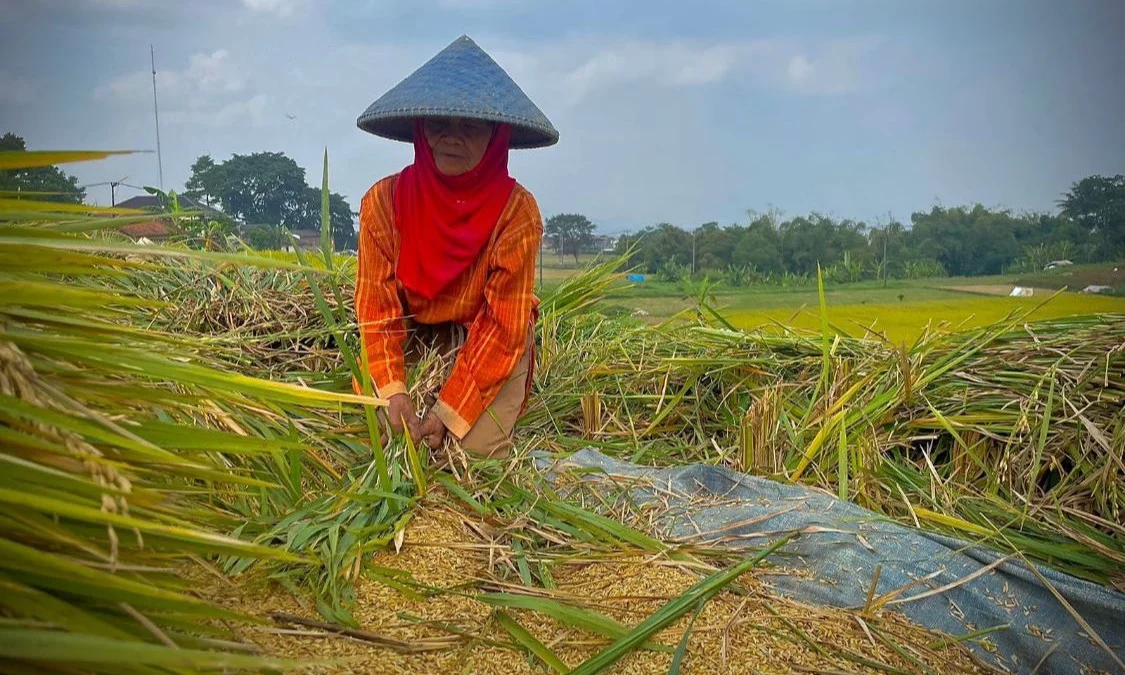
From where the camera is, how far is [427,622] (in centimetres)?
180

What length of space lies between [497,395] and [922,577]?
4.65 feet

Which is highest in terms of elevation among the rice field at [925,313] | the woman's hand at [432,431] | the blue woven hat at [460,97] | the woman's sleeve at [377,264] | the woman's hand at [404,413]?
the blue woven hat at [460,97]

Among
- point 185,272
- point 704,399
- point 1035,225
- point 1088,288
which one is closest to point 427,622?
point 704,399

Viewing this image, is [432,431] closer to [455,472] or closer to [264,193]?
[455,472]

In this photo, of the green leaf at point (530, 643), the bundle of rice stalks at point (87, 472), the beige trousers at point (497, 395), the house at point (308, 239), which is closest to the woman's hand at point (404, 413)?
the beige trousers at point (497, 395)

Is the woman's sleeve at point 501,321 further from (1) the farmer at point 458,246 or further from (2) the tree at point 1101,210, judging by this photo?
(2) the tree at point 1101,210

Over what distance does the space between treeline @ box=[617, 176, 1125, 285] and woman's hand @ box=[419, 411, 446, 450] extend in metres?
1.78

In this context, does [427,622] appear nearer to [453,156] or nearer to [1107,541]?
[453,156]

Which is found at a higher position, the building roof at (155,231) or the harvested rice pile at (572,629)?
the building roof at (155,231)

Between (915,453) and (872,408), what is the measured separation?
0.73 ft

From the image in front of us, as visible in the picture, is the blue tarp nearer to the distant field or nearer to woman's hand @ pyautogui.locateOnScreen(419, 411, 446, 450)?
woman's hand @ pyautogui.locateOnScreen(419, 411, 446, 450)

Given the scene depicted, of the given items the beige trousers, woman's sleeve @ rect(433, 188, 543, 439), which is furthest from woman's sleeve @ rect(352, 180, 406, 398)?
woman's sleeve @ rect(433, 188, 543, 439)

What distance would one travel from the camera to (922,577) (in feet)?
7.25

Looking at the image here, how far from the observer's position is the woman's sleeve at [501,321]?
9.47 feet
